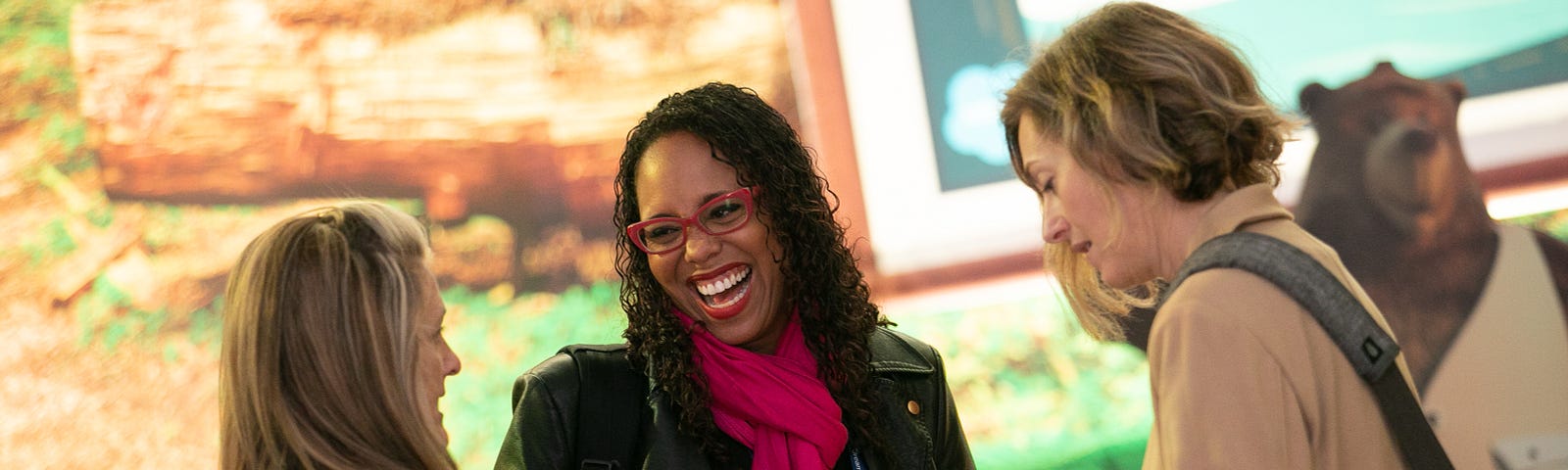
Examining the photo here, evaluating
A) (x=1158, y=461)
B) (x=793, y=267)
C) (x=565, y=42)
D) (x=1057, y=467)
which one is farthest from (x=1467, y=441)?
(x=565, y=42)

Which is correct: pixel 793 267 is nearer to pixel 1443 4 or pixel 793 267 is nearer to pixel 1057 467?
pixel 1057 467

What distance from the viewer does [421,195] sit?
473 cm

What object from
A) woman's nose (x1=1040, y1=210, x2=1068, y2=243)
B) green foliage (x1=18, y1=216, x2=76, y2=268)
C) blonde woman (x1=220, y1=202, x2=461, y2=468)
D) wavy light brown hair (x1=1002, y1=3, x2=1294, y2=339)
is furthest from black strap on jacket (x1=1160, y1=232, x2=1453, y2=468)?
green foliage (x1=18, y1=216, x2=76, y2=268)

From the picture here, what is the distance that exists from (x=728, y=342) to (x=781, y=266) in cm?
16

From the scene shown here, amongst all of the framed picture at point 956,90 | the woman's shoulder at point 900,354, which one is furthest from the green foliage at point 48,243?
the woman's shoulder at point 900,354

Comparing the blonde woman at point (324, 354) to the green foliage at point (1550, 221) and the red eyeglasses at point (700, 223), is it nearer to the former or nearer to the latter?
the red eyeglasses at point (700, 223)

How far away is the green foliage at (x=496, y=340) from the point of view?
15.3 feet

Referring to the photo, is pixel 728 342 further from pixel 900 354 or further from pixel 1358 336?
pixel 1358 336

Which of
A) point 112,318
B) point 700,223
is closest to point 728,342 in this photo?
point 700,223

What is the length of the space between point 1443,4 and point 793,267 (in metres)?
3.35

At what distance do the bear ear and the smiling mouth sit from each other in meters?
2.87

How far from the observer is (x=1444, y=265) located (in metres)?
4.00

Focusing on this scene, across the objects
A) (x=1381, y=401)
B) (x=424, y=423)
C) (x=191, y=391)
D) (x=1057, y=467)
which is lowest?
(x=1057, y=467)

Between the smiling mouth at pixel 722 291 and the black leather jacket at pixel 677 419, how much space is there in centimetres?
17
